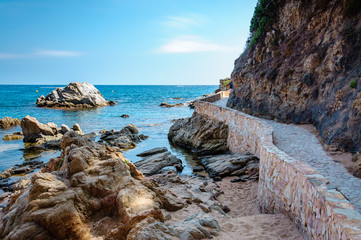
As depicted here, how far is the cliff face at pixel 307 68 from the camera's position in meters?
10.2

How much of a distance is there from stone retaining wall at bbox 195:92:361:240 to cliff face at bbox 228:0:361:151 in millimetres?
2871

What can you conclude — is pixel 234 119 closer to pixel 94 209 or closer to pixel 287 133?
pixel 287 133

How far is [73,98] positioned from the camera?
162ft

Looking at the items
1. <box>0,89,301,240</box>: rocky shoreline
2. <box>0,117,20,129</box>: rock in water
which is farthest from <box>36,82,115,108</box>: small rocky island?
<box>0,89,301,240</box>: rocky shoreline

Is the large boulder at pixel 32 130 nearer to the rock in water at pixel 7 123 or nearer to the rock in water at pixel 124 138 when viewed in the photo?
the rock in water at pixel 124 138

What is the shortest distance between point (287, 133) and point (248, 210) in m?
5.04

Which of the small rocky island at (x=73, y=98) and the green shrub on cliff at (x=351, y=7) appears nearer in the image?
the green shrub on cliff at (x=351, y=7)

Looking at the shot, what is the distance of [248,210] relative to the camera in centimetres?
855

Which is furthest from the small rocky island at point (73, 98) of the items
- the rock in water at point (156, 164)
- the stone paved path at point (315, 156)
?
the stone paved path at point (315, 156)

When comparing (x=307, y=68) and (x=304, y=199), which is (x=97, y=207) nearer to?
(x=304, y=199)

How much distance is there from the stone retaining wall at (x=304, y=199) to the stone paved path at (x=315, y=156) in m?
0.96

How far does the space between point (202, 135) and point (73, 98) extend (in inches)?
1514

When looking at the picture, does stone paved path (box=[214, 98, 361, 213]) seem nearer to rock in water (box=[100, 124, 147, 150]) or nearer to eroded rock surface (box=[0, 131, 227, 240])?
eroded rock surface (box=[0, 131, 227, 240])


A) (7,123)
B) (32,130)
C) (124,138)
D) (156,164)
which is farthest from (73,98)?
(156,164)
